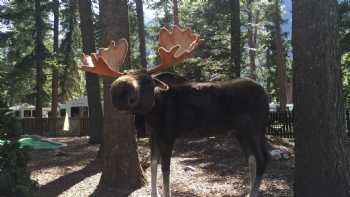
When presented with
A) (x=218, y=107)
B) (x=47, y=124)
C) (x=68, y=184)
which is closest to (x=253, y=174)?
(x=218, y=107)

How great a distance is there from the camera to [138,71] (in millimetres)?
5145

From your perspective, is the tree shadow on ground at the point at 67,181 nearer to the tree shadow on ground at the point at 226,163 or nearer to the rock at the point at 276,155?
the tree shadow on ground at the point at 226,163

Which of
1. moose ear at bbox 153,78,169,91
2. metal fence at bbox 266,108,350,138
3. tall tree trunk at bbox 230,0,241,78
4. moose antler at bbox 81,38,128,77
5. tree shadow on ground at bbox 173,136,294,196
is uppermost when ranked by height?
tall tree trunk at bbox 230,0,241,78

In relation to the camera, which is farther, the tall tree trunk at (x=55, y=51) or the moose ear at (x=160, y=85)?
the tall tree trunk at (x=55, y=51)

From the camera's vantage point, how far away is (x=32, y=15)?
29141 mm

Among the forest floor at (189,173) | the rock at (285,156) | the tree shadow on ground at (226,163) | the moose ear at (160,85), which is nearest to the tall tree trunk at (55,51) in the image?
the forest floor at (189,173)

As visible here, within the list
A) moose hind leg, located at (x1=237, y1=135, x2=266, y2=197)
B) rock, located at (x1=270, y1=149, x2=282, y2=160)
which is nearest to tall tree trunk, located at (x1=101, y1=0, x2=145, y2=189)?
moose hind leg, located at (x1=237, y1=135, x2=266, y2=197)

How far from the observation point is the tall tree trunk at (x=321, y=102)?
5297 mm

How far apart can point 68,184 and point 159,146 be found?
11.8ft

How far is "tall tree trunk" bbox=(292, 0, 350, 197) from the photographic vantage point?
5297mm

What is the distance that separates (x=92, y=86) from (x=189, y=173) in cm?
723

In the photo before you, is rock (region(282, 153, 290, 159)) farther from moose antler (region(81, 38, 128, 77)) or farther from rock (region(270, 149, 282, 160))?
moose antler (region(81, 38, 128, 77))

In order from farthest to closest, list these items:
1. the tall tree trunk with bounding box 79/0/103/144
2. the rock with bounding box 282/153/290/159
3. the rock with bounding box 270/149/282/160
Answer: the tall tree trunk with bounding box 79/0/103/144
the rock with bounding box 282/153/290/159
the rock with bounding box 270/149/282/160

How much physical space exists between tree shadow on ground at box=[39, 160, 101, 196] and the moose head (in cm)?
284
